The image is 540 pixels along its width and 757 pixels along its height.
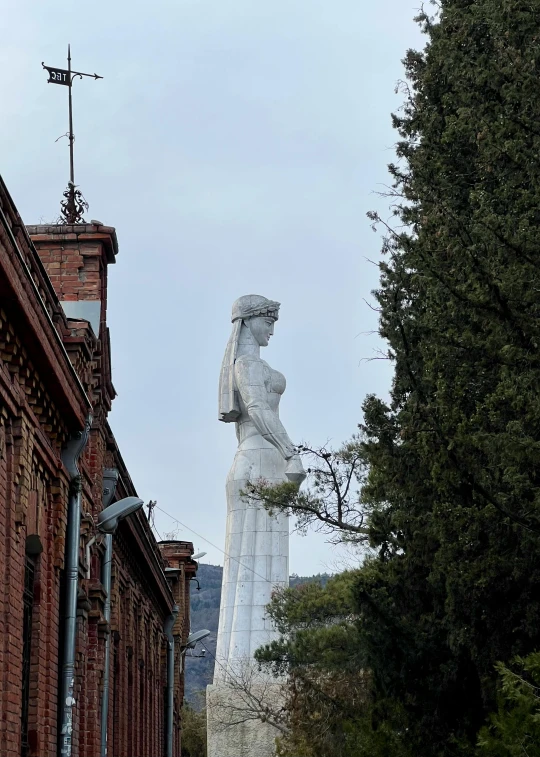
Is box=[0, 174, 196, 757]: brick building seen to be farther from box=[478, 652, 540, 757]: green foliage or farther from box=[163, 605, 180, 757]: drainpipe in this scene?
box=[163, 605, 180, 757]: drainpipe

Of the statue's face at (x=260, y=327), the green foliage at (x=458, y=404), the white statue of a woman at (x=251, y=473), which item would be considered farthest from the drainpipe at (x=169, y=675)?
the green foliage at (x=458, y=404)

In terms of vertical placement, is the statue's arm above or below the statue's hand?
above

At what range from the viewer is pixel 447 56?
60.5 ft

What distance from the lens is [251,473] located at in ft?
125

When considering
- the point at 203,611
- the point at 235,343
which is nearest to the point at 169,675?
the point at 235,343

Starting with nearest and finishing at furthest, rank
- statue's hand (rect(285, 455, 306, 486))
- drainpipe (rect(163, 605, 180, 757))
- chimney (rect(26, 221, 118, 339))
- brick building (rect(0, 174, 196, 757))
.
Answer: brick building (rect(0, 174, 196, 757)) → chimney (rect(26, 221, 118, 339)) → drainpipe (rect(163, 605, 180, 757)) → statue's hand (rect(285, 455, 306, 486))

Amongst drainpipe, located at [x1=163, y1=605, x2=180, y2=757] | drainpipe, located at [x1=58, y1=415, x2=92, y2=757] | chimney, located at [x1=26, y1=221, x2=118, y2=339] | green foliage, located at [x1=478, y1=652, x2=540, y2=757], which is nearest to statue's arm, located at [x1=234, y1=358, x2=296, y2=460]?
drainpipe, located at [x1=163, y1=605, x2=180, y2=757]

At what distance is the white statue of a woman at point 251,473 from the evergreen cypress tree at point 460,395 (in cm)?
1707

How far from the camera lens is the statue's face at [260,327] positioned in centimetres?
3903

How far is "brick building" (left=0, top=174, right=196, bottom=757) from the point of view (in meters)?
11.7

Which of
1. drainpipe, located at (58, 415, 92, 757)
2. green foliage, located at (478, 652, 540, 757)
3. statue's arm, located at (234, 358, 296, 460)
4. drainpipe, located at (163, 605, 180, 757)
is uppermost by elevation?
statue's arm, located at (234, 358, 296, 460)

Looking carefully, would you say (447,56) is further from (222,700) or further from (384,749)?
(222,700)

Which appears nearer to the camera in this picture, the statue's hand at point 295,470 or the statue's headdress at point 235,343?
the statue's hand at point 295,470

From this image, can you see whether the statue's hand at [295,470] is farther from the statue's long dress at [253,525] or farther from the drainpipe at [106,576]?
the drainpipe at [106,576]
